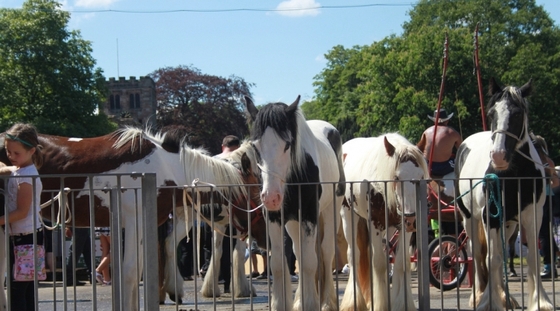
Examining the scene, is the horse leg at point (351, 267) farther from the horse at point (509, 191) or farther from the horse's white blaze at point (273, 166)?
the horse at point (509, 191)

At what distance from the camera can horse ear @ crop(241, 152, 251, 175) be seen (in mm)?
8766

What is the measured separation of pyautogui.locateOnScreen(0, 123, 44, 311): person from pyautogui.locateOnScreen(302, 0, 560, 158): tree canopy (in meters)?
33.6

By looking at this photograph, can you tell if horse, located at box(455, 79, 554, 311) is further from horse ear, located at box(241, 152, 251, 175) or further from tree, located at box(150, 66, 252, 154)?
tree, located at box(150, 66, 252, 154)

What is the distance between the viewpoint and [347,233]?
9.22 meters

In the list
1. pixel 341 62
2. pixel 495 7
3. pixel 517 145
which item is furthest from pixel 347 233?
pixel 341 62

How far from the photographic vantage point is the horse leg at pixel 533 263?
24.6 ft

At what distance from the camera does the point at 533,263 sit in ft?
25.4

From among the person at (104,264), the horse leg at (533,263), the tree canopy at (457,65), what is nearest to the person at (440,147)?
the horse leg at (533,263)

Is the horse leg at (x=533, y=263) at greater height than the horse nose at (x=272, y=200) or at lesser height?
lesser

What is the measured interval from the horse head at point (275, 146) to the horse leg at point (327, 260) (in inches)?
40.8

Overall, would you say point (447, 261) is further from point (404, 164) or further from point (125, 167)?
point (125, 167)

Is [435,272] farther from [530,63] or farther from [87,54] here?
[87,54]

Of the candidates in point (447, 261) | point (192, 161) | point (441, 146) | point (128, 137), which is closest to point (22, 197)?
point (128, 137)

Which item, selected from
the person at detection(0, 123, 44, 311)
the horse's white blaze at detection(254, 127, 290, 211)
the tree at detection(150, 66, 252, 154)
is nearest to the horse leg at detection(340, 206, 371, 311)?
the horse's white blaze at detection(254, 127, 290, 211)
